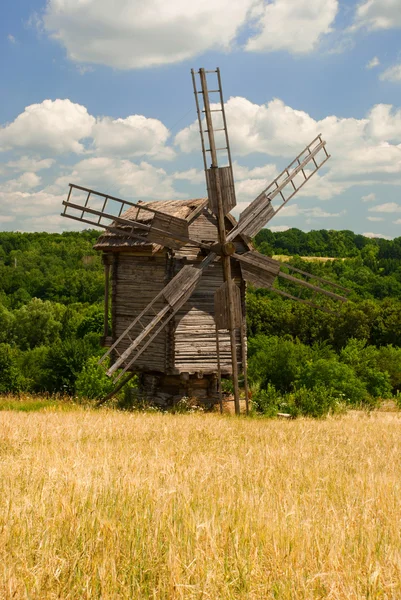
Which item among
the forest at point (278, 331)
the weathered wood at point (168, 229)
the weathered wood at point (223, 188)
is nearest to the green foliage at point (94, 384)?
the forest at point (278, 331)

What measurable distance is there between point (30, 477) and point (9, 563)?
2.14 meters

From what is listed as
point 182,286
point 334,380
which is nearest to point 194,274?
point 182,286

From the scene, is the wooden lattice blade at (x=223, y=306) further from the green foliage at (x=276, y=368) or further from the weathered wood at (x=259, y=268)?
the green foliage at (x=276, y=368)

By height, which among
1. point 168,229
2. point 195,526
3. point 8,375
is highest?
point 168,229

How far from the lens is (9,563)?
3.69 m

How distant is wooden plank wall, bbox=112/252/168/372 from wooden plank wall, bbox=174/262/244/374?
501 millimetres

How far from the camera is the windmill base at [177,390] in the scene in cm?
1875

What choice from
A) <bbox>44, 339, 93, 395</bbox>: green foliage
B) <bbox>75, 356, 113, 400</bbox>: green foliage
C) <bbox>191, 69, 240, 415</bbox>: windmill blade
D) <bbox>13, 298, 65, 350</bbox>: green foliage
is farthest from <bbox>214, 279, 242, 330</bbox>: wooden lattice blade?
<bbox>13, 298, 65, 350</bbox>: green foliage

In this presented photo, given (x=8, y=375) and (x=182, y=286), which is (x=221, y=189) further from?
(x=8, y=375)

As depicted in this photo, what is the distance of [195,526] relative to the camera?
4238mm

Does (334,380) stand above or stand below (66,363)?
above

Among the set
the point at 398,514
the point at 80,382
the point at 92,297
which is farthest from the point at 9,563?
the point at 92,297

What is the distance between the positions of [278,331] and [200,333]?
110ft

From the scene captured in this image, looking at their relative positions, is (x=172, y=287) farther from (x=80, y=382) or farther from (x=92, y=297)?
Answer: (x=92, y=297)
